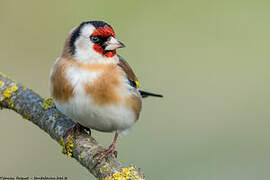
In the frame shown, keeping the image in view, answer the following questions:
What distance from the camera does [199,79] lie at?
7.17 m

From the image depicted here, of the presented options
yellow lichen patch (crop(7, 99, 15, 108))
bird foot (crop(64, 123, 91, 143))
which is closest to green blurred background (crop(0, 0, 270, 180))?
yellow lichen patch (crop(7, 99, 15, 108))

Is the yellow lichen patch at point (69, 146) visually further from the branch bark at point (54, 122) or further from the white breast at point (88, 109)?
the white breast at point (88, 109)

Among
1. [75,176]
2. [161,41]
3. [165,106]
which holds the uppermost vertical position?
[161,41]

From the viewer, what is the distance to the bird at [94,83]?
146 inches

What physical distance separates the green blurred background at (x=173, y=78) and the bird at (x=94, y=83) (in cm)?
145

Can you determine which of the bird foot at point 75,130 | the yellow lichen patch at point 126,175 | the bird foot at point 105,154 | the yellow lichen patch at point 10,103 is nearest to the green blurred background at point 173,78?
the yellow lichen patch at point 10,103

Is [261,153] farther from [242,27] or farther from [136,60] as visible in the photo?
[242,27]

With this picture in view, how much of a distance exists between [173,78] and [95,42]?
11.1 feet

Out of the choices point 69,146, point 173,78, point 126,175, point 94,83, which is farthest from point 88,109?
point 173,78

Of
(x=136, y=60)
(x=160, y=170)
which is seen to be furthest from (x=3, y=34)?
(x=160, y=170)

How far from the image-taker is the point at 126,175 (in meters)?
3.04

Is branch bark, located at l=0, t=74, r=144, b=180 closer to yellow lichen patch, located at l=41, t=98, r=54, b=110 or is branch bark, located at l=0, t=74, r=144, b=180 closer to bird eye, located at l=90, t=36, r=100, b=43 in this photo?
yellow lichen patch, located at l=41, t=98, r=54, b=110

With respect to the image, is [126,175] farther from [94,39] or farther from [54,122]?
[94,39]

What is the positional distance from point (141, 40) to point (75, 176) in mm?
3251
